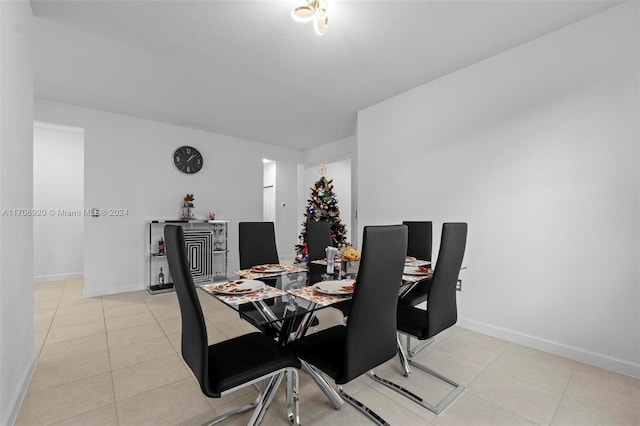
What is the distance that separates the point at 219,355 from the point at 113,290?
3.80 metres

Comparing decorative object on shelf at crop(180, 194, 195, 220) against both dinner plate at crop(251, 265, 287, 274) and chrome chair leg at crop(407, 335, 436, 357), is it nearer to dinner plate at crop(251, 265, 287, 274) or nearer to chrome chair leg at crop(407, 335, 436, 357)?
dinner plate at crop(251, 265, 287, 274)

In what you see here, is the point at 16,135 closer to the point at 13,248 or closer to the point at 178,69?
the point at 13,248

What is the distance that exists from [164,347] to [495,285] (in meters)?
3.06

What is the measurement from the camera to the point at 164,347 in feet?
8.09

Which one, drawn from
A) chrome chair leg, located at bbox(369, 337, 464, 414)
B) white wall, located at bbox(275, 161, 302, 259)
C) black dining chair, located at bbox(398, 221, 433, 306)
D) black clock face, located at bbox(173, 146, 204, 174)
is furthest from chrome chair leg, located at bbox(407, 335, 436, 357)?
white wall, located at bbox(275, 161, 302, 259)

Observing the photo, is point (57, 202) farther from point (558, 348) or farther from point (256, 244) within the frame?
point (558, 348)

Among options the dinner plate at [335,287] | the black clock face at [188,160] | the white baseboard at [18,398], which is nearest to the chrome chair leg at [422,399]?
the dinner plate at [335,287]

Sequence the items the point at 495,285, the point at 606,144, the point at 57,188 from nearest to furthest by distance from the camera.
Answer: the point at 606,144, the point at 495,285, the point at 57,188

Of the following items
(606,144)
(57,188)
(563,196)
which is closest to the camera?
(606,144)

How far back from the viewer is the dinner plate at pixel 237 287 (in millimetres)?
1479

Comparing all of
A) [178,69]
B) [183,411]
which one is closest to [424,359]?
[183,411]

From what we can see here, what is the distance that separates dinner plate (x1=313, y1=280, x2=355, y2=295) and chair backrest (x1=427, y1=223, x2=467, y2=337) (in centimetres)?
51

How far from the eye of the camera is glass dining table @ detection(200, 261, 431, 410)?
1296 mm

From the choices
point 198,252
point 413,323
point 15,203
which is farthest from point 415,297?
point 198,252
